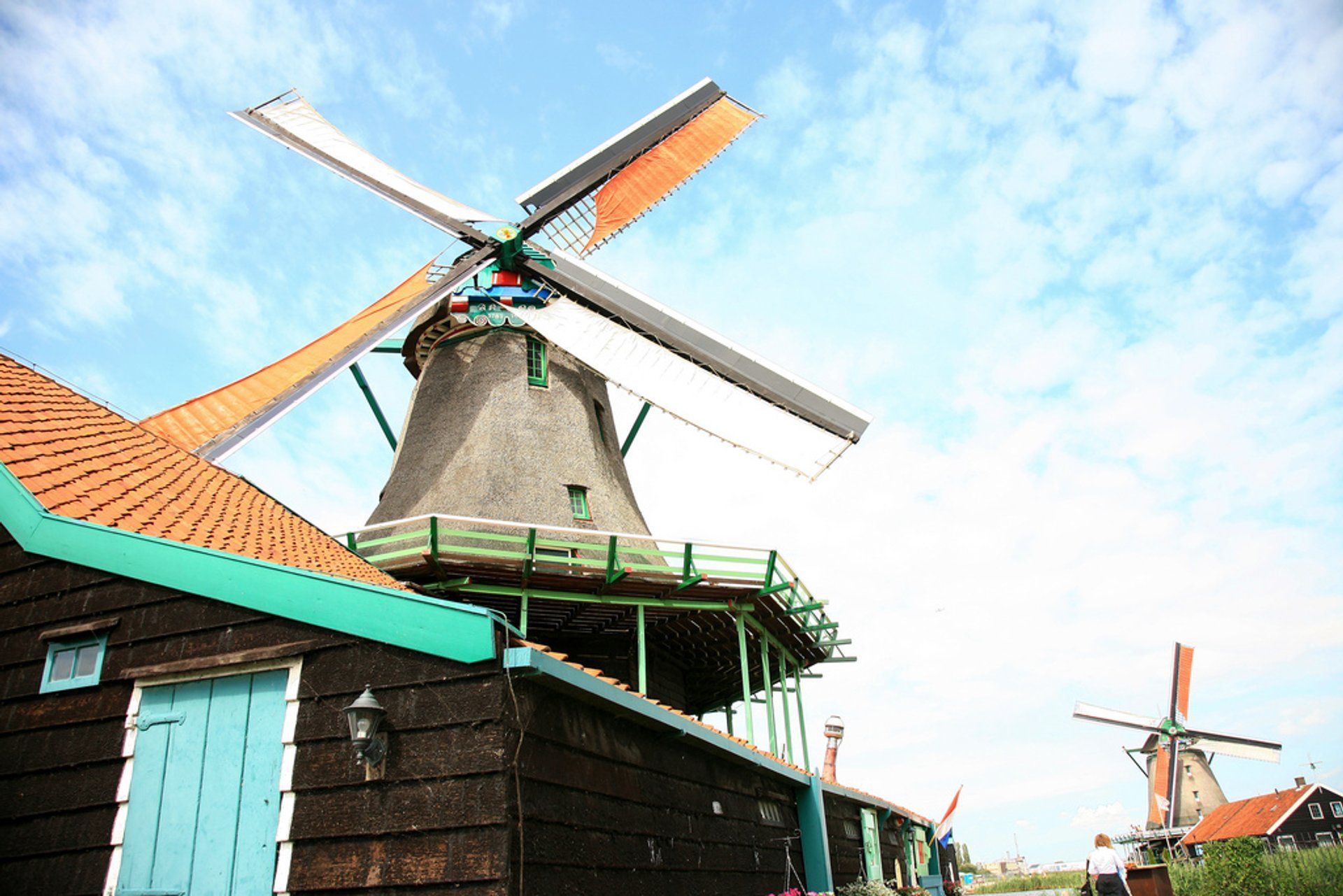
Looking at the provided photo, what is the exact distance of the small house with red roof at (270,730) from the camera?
4.68 m

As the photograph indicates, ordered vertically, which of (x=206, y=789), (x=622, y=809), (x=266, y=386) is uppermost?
(x=266, y=386)

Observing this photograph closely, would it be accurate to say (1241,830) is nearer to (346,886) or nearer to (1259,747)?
(1259,747)

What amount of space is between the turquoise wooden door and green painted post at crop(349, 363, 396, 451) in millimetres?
10012

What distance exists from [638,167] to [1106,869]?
14.9 meters

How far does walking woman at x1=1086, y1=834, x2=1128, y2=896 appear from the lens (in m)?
9.38

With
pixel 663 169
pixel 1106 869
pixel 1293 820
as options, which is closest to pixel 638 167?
pixel 663 169

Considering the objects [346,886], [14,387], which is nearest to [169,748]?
[346,886]

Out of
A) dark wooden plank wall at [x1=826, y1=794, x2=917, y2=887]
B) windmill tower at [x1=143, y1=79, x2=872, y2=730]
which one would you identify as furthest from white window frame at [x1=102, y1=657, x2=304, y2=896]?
dark wooden plank wall at [x1=826, y1=794, x2=917, y2=887]

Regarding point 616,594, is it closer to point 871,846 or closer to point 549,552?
point 549,552

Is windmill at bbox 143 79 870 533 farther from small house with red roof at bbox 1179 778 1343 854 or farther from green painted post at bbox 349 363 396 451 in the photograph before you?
small house with red roof at bbox 1179 778 1343 854

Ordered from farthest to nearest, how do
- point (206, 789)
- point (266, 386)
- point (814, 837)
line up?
1. point (266, 386)
2. point (814, 837)
3. point (206, 789)

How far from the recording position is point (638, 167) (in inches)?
753

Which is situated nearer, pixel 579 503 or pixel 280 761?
pixel 280 761

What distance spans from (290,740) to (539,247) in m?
12.9
